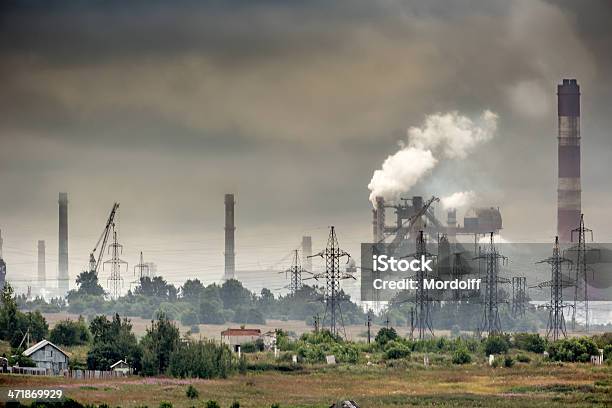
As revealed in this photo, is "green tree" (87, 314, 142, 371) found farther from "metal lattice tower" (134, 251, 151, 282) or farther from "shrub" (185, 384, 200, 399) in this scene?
"metal lattice tower" (134, 251, 151, 282)

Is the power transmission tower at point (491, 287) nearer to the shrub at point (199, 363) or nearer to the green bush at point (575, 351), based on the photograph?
the green bush at point (575, 351)

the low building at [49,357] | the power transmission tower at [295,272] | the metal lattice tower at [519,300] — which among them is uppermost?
the power transmission tower at [295,272]

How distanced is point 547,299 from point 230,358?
66.6 metres

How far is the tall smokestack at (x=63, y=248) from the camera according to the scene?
4326 inches

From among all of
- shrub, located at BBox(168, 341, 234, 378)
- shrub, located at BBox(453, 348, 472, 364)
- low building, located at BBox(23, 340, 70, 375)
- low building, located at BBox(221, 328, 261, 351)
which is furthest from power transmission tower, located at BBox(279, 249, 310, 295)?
low building, located at BBox(23, 340, 70, 375)

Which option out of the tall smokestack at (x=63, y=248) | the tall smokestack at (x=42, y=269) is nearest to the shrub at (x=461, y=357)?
the tall smokestack at (x=63, y=248)

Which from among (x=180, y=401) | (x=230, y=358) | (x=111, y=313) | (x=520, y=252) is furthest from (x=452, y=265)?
(x=180, y=401)

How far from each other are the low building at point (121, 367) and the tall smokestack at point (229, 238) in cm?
3737

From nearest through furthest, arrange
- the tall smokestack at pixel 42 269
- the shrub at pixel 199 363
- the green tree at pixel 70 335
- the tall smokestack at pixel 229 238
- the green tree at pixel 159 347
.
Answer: the shrub at pixel 199 363
the green tree at pixel 159 347
the green tree at pixel 70 335
the tall smokestack at pixel 229 238
the tall smokestack at pixel 42 269

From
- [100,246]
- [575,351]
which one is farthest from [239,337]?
[100,246]

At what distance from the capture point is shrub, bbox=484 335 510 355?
7781cm

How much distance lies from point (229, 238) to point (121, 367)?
203 feet

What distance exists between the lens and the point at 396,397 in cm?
6044

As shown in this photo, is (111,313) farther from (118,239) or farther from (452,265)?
(452,265)
